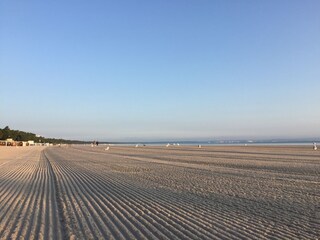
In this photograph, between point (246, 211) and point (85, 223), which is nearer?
point (85, 223)

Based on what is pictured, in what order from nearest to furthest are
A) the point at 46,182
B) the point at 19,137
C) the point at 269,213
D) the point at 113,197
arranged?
the point at 269,213, the point at 113,197, the point at 46,182, the point at 19,137

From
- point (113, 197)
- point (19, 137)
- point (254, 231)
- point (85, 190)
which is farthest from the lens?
point (19, 137)

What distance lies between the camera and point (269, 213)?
886 centimetres

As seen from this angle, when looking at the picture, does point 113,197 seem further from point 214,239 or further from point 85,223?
point 214,239

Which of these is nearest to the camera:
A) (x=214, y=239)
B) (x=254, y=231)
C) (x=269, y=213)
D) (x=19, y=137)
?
(x=214, y=239)

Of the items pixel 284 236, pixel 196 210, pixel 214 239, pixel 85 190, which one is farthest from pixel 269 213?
pixel 85 190

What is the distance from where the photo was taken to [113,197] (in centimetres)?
1125

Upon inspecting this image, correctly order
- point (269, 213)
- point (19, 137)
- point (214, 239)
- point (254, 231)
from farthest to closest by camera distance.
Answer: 1. point (19, 137)
2. point (269, 213)
3. point (254, 231)
4. point (214, 239)

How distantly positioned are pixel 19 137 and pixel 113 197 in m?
136

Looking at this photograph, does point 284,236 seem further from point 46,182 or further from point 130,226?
point 46,182

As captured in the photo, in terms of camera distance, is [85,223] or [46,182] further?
[46,182]

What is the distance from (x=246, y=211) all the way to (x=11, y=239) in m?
5.14

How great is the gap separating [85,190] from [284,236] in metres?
7.67

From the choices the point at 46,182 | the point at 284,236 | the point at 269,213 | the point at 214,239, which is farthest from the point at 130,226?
the point at 46,182
